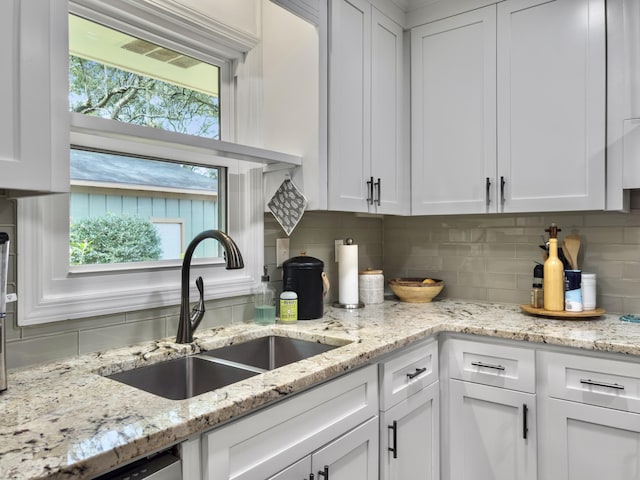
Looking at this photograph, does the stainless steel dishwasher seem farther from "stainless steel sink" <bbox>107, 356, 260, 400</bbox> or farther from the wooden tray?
the wooden tray

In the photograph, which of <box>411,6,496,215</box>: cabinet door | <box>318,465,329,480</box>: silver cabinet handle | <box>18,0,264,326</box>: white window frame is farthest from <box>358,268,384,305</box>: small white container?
<box>318,465,329,480</box>: silver cabinet handle

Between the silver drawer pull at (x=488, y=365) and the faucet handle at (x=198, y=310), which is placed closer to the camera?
the faucet handle at (x=198, y=310)

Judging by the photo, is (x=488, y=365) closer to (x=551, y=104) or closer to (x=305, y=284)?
(x=305, y=284)

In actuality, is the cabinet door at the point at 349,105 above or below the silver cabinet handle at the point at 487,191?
above

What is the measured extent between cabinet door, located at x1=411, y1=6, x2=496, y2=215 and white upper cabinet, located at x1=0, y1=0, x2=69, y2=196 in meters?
1.77

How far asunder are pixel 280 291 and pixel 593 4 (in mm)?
1817

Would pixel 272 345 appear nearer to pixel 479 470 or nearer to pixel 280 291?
pixel 280 291

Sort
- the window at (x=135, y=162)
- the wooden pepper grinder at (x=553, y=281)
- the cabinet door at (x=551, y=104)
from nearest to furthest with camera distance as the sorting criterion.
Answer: the window at (x=135, y=162)
the cabinet door at (x=551, y=104)
the wooden pepper grinder at (x=553, y=281)

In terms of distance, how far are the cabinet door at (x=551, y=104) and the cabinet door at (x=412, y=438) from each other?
3.24 ft

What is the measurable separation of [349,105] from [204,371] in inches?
49.6

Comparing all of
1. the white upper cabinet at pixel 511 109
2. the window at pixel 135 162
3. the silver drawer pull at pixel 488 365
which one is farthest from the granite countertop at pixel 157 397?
the white upper cabinet at pixel 511 109

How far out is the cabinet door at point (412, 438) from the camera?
1.63m

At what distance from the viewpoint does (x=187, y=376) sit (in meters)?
1.52

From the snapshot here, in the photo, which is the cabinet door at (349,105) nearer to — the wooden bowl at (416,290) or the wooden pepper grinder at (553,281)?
the wooden bowl at (416,290)
